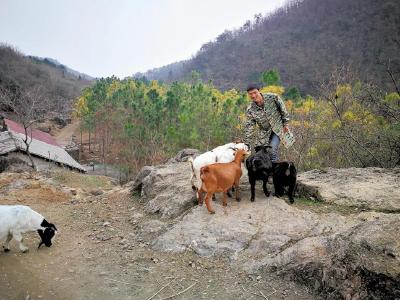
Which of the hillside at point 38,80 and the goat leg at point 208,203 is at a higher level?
the hillside at point 38,80

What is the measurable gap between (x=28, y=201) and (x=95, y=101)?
27.3 m

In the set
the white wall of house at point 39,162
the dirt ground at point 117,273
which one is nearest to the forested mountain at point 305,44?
the white wall of house at point 39,162

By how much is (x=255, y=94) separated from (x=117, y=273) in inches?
133

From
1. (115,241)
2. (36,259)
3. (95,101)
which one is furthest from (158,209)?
(95,101)

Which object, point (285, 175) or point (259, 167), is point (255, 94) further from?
point (285, 175)

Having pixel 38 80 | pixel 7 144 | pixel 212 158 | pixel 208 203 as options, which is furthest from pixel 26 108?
pixel 38 80

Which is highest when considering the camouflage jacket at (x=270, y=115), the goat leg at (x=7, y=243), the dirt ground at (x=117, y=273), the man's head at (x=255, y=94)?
the man's head at (x=255, y=94)

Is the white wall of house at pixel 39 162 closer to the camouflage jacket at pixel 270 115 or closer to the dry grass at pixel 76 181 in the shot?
the dry grass at pixel 76 181

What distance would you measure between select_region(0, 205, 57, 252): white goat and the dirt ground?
17 centimetres

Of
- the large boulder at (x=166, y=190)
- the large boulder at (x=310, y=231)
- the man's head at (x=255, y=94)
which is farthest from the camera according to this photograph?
the large boulder at (x=166, y=190)

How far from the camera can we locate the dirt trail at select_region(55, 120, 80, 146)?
39.3 meters

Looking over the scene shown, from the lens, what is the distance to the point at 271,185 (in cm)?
639

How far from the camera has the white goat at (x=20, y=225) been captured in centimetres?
525

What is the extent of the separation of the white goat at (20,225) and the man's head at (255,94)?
12.3 feet
